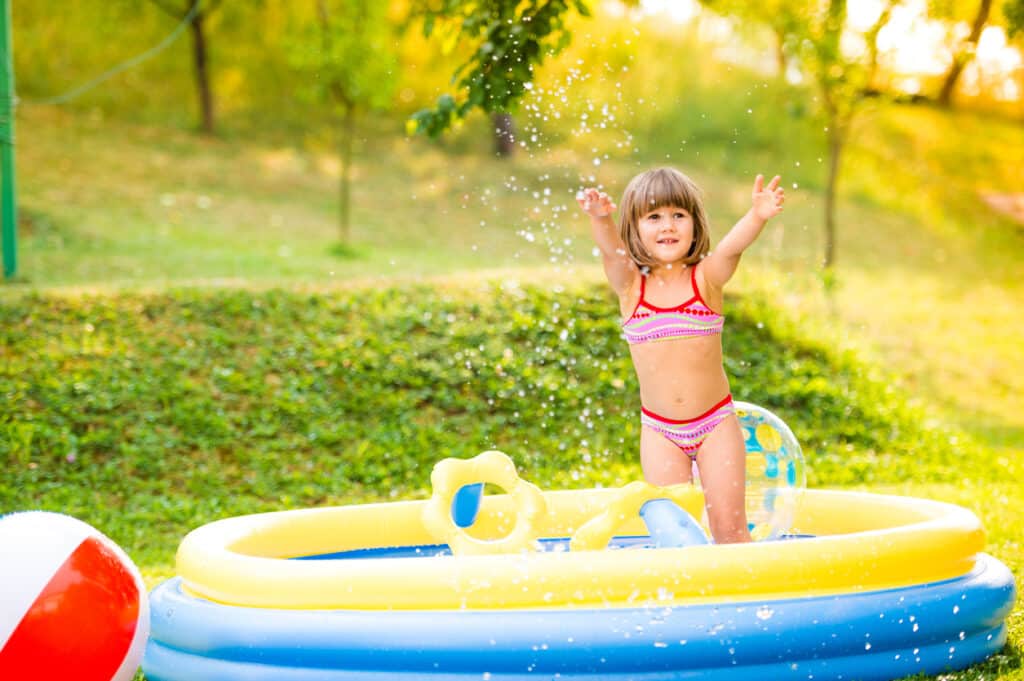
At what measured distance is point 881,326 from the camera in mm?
12875

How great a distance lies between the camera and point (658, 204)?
4199 millimetres

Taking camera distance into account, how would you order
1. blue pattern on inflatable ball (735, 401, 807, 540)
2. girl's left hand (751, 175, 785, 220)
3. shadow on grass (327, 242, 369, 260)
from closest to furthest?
1. girl's left hand (751, 175, 785, 220)
2. blue pattern on inflatable ball (735, 401, 807, 540)
3. shadow on grass (327, 242, 369, 260)

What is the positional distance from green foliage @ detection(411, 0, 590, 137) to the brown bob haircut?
5.73 ft

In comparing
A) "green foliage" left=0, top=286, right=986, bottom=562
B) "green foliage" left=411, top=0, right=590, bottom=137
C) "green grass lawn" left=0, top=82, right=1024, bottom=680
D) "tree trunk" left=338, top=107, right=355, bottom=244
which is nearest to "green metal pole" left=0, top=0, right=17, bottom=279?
"green grass lawn" left=0, top=82, right=1024, bottom=680

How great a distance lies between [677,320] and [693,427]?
1.21ft

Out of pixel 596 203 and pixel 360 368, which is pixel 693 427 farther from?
pixel 360 368

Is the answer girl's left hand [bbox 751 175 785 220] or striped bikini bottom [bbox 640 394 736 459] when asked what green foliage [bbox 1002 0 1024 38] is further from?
striped bikini bottom [bbox 640 394 736 459]

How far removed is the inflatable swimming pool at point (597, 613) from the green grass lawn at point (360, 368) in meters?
0.27

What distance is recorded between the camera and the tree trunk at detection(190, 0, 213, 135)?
1778cm

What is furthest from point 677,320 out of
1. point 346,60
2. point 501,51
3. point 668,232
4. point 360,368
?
point 346,60

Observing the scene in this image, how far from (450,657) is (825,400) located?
19.2ft

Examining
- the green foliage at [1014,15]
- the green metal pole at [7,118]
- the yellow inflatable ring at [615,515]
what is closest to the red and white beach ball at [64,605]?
the yellow inflatable ring at [615,515]

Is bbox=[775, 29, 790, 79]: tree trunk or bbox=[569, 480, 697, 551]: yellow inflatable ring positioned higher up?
bbox=[775, 29, 790, 79]: tree trunk

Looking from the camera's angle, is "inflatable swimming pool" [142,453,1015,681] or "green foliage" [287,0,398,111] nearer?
"inflatable swimming pool" [142,453,1015,681]
